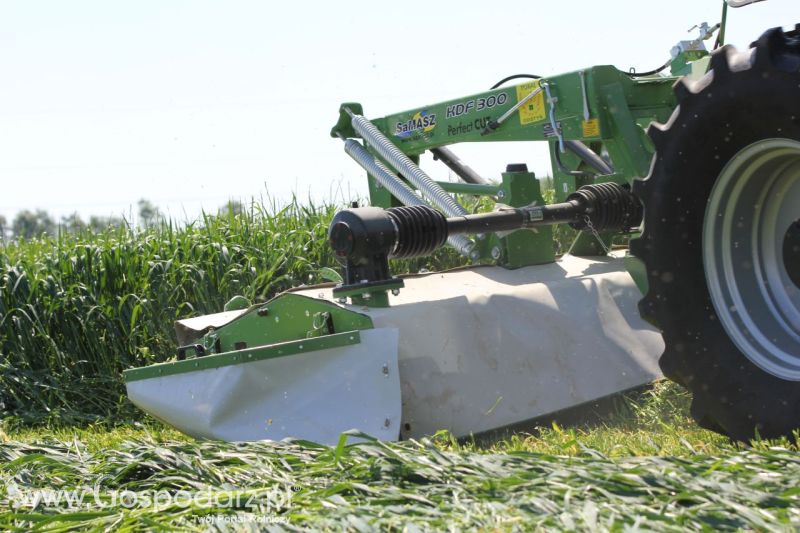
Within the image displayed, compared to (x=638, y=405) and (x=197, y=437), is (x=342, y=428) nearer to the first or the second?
(x=197, y=437)

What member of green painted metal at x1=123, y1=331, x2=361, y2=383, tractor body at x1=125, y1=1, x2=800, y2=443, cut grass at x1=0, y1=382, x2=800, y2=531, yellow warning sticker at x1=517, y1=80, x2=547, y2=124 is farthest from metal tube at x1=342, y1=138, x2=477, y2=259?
cut grass at x1=0, y1=382, x2=800, y2=531

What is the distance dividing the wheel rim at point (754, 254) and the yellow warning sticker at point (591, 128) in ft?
4.28

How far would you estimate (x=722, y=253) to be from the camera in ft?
10.5

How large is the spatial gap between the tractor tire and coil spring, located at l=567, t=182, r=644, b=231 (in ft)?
3.29

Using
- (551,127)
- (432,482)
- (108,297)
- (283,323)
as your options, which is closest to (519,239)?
(551,127)

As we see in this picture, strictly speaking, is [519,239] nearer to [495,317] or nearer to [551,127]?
[551,127]

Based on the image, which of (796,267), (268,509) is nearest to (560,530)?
Answer: (268,509)

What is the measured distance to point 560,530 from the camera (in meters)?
1.94

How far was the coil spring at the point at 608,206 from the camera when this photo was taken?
167 inches

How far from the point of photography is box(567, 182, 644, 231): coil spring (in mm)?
4245

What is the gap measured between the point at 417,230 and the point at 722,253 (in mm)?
1193

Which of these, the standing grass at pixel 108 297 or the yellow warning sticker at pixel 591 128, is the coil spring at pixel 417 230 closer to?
the yellow warning sticker at pixel 591 128

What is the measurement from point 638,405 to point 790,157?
136 cm

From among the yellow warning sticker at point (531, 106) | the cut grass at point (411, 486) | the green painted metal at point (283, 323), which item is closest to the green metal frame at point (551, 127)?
the yellow warning sticker at point (531, 106)
